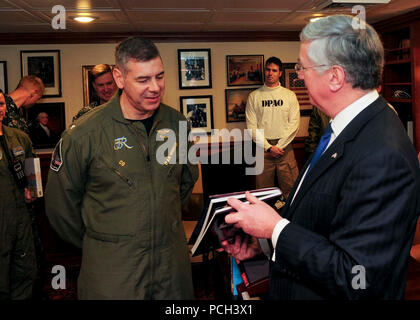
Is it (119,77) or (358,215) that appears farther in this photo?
(119,77)

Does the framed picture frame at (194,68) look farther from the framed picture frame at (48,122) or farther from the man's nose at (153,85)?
the man's nose at (153,85)

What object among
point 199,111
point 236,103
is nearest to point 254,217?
point 199,111

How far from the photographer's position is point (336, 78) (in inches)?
48.4

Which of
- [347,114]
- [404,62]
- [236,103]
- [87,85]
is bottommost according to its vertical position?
[347,114]

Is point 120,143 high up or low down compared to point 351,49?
down

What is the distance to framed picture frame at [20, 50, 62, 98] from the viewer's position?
503cm

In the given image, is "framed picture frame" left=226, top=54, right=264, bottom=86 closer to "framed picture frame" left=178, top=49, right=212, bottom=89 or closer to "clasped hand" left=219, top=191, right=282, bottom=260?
"framed picture frame" left=178, top=49, right=212, bottom=89

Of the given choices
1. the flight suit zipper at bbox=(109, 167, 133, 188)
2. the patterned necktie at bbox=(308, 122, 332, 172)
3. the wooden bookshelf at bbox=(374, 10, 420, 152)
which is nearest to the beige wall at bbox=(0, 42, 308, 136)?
the wooden bookshelf at bbox=(374, 10, 420, 152)

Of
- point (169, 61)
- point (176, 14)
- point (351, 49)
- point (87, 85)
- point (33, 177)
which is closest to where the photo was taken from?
point (351, 49)

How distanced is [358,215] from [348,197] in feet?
0.19

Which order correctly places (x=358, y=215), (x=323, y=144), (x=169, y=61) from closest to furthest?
(x=358, y=215) < (x=323, y=144) < (x=169, y=61)

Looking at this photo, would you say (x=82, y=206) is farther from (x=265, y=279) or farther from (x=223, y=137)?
(x=223, y=137)

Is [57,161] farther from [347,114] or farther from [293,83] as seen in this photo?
[293,83]
